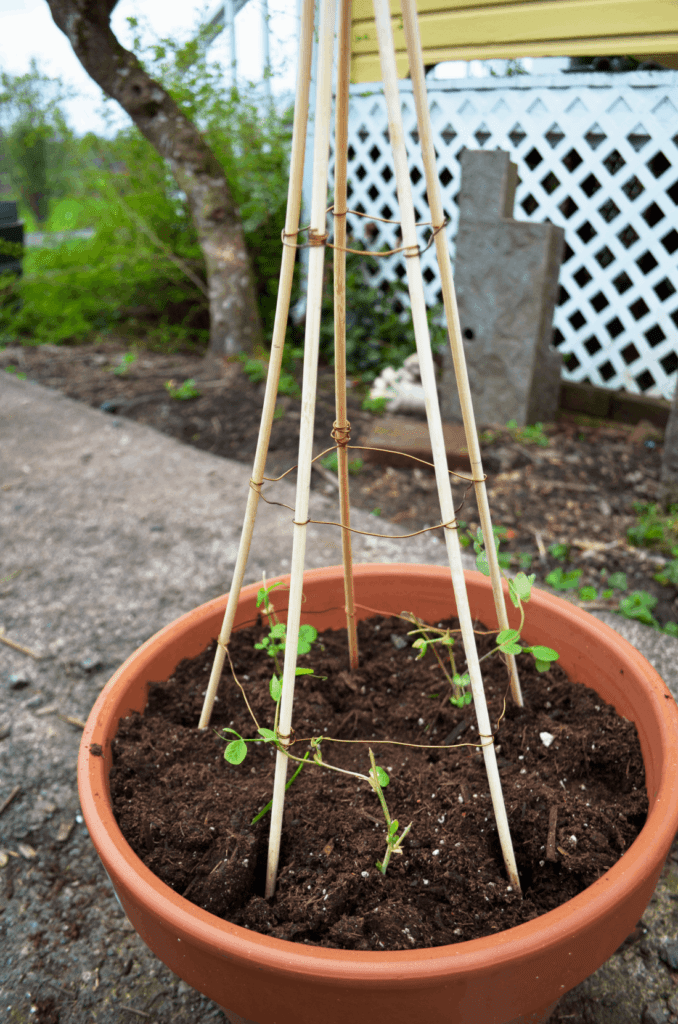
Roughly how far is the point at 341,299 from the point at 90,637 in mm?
1448

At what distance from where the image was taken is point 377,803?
1085 millimetres

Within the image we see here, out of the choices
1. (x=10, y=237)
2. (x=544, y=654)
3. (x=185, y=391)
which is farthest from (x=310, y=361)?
(x=10, y=237)

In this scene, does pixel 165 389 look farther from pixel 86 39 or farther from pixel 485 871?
pixel 485 871

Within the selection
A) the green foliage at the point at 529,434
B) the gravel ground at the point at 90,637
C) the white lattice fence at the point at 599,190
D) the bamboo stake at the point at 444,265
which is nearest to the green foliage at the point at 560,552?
the gravel ground at the point at 90,637

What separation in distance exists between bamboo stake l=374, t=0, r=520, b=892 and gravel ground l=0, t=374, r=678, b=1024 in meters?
0.51

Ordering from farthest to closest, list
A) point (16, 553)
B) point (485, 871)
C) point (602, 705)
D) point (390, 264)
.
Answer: point (390, 264) → point (16, 553) → point (602, 705) → point (485, 871)

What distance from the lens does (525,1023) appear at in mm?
853

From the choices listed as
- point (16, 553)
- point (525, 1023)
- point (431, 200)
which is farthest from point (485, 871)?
point (16, 553)

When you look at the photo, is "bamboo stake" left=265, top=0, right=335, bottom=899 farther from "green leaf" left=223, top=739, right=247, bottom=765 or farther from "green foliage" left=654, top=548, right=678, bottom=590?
"green foliage" left=654, top=548, right=678, bottom=590

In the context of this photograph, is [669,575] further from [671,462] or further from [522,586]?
[522,586]

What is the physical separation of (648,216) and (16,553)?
11.6 feet

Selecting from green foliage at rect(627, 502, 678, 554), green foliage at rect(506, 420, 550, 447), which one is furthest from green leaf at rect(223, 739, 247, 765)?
green foliage at rect(506, 420, 550, 447)

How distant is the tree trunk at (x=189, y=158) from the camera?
3424 millimetres

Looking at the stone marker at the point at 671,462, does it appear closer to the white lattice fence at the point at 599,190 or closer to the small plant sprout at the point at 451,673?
the white lattice fence at the point at 599,190
